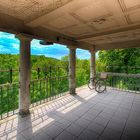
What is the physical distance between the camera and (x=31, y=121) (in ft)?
9.22

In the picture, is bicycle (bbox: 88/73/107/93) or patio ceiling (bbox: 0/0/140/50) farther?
bicycle (bbox: 88/73/107/93)

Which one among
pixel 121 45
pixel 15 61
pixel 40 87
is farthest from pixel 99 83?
pixel 15 61

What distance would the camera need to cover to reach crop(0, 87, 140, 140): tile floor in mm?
2295

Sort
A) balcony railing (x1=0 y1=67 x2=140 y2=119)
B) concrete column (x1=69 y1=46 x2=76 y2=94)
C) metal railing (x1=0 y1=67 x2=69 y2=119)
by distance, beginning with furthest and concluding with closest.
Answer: concrete column (x1=69 y1=46 x2=76 y2=94)
balcony railing (x1=0 y1=67 x2=140 y2=119)
metal railing (x1=0 y1=67 x2=69 y2=119)

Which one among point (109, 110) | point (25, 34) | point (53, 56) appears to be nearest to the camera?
point (25, 34)

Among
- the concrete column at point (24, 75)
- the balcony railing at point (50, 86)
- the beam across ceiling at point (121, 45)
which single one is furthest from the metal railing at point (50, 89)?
the beam across ceiling at point (121, 45)

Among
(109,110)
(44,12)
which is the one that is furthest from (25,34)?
(109,110)

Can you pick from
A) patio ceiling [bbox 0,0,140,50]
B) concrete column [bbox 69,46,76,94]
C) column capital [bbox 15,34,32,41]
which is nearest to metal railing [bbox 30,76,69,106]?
concrete column [bbox 69,46,76,94]

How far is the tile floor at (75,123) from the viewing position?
7.53ft

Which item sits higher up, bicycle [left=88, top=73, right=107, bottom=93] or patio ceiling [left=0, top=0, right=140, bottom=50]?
patio ceiling [left=0, top=0, right=140, bottom=50]

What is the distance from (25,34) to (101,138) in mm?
2948

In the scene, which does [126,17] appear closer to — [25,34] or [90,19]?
[90,19]

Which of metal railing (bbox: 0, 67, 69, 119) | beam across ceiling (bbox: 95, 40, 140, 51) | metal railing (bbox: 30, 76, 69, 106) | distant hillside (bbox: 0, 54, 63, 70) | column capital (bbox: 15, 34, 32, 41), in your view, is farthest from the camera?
distant hillside (bbox: 0, 54, 63, 70)

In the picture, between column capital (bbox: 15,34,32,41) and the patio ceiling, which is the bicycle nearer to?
the patio ceiling
